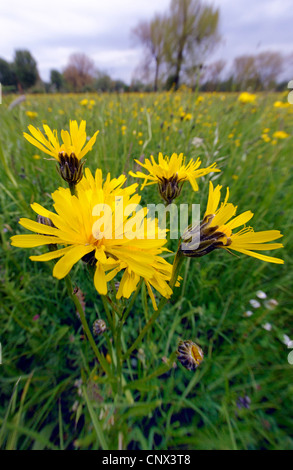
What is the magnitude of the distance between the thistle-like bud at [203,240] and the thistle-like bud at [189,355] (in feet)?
0.80

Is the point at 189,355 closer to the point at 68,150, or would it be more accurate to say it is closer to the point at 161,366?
the point at 161,366

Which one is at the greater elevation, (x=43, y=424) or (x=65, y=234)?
(x=65, y=234)

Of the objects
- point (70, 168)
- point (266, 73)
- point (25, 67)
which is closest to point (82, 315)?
point (70, 168)

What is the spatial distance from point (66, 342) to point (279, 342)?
838 millimetres

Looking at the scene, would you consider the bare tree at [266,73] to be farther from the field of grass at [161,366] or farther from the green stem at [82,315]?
the green stem at [82,315]

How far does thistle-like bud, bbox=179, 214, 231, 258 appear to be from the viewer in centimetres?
36

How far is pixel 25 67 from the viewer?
33.3 ft

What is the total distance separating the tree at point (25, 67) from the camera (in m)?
9.66

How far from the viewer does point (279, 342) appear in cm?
87

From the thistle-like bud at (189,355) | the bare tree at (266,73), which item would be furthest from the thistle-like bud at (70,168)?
the bare tree at (266,73)

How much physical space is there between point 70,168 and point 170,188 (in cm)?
22

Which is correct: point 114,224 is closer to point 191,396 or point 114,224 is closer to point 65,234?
point 65,234
